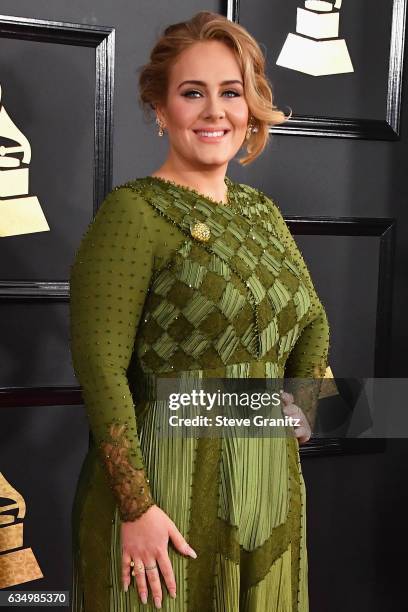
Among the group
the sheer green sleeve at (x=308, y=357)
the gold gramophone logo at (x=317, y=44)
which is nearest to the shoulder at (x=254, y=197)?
the sheer green sleeve at (x=308, y=357)

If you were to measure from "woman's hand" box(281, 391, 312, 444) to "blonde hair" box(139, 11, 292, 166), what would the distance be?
0.47m

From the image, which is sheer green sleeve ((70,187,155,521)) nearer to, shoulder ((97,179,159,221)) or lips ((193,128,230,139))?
shoulder ((97,179,159,221))

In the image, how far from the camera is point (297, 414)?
4.81 ft

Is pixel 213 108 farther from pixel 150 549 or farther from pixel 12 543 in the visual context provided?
pixel 12 543

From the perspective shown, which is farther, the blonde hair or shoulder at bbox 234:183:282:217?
shoulder at bbox 234:183:282:217

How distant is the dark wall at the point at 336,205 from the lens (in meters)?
1.81

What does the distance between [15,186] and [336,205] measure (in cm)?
74

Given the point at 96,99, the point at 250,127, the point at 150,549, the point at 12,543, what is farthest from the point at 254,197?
the point at 12,543

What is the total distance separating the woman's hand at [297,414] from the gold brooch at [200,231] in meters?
0.34

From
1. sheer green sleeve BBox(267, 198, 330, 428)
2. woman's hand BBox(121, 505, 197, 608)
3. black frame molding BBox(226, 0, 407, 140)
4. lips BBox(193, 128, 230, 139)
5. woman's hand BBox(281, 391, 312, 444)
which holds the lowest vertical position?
woman's hand BBox(121, 505, 197, 608)

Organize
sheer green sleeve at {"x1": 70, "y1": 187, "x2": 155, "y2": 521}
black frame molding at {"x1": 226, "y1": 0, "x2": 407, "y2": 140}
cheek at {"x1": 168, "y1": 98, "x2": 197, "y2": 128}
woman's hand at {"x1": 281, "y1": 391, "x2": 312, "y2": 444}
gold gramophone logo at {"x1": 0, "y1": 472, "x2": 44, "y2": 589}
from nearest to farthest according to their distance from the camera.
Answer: sheer green sleeve at {"x1": 70, "y1": 187, "x2": 155, "y2": 521} < cheek at {"x1": 168, "y1": 98, "x2": 197, "y2": 128} < woman's hand at {"x1": 281, "y1": 391, "x2": 312, "y2": 444} < gold gramophone logo at {"x1": 0, "y1": 472, "x2": 44, "y2": 589} < black frame molding at {"x1": 226, "y1": 0, "x2": 407, "y2": 140}

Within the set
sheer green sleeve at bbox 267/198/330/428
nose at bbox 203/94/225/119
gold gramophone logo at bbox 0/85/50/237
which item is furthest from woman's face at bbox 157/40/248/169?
gold gramophone logo at bbox 0/85/50/237

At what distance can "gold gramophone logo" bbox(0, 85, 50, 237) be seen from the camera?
1729mm

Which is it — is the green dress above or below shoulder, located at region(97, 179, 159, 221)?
below
